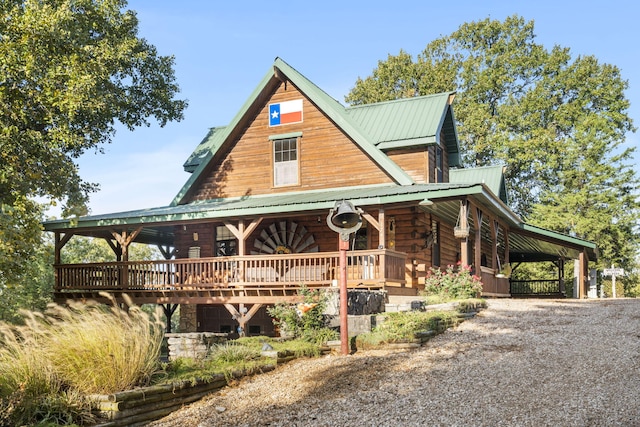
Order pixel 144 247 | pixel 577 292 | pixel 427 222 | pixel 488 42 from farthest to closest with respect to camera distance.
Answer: pixel 144 247 < pixel 488 42 < pixel 577 292 < pixel 427 222

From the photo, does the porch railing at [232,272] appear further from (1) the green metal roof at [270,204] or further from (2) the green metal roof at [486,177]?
(2) the green metal roof at [486,177]

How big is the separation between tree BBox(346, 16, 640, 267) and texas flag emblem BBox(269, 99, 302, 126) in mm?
19152

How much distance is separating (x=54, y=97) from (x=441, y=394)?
13477mm

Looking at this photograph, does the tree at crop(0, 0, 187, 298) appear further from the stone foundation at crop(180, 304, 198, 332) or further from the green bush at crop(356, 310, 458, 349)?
the green bush at crop(356, 310, 458, 349)

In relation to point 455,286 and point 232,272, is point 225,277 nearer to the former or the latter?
point 232,272

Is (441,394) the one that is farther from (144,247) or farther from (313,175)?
(144,247)

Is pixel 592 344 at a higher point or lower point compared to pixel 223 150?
lower

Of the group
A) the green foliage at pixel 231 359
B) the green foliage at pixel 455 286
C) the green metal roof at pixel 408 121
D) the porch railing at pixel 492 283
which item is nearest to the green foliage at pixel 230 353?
the green foliage at pixel 231 359

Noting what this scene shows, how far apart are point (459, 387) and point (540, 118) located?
38.8 meters

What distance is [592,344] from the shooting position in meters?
11.9

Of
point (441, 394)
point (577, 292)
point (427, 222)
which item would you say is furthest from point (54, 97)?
point (577, 292)

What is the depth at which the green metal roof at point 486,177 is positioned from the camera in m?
30.1

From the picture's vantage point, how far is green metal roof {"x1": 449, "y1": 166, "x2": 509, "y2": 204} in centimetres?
3014

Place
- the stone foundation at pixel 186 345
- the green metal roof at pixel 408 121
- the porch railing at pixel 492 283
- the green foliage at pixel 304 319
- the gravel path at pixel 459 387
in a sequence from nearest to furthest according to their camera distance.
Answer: the gravel path at pixel 459 387
the stone foundation at pixel 186 345
the green foliage at pixel 304 319
the porch railing at pixel 492 283
the green metal roof at pixel 408 121
